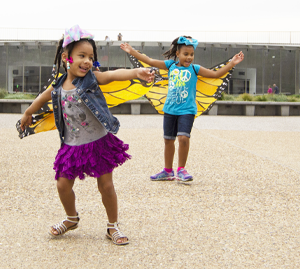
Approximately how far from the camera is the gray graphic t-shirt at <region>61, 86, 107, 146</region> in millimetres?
2914

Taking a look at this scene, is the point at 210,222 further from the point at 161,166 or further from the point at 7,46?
the point at 7,46

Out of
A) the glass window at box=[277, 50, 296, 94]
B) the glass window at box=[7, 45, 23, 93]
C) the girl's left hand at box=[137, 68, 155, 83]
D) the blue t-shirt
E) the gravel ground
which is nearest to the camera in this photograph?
the gravel ground

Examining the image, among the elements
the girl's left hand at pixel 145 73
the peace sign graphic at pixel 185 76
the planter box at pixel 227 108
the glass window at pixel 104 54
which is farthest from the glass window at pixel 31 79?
the girl's left hand at pixel 145 73

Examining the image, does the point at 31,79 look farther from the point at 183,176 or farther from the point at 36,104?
the point at 36,104

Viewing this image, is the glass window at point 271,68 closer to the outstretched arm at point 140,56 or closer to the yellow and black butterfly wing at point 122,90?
the outstretched arm at point 140,56

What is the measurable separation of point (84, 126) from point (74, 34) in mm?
636

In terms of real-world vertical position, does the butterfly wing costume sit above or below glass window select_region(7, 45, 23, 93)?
below

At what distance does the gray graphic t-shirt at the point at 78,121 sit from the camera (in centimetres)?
291

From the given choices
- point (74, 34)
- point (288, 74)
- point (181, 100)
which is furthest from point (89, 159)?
point (288, 74)

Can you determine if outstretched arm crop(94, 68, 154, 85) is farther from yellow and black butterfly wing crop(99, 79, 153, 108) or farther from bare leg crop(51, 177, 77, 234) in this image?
bare leg crop(51, 177, 77, 234)

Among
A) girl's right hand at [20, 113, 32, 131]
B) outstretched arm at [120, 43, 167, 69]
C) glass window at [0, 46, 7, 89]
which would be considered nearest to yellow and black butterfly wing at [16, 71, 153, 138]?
girl's right hand at [20, 113, 32, 131]

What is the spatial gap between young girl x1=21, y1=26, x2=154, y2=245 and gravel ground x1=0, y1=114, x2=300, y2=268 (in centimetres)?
25

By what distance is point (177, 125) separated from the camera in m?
5.02

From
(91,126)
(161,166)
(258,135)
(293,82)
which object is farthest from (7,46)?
(91,126)
